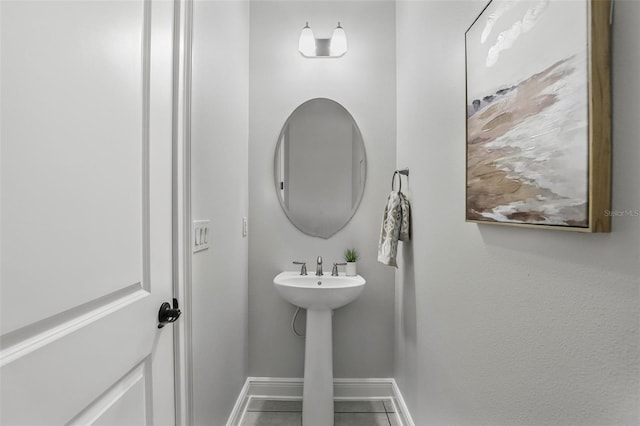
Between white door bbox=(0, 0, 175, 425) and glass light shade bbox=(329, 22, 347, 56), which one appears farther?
glass light shade bbox=(329, 22, 347, 56)

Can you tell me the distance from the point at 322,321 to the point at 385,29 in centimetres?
186

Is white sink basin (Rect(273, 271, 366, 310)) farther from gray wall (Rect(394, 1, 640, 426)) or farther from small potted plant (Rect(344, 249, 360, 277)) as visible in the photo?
gray wall (Rect(394, 1, 640, 426))

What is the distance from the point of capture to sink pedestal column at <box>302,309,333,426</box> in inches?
71.5

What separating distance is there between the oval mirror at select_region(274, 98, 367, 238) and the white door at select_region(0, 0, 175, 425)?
121 centimetres

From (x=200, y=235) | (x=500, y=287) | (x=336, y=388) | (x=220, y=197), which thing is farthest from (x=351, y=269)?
(x=500, y=287)

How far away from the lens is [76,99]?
2.05 feet

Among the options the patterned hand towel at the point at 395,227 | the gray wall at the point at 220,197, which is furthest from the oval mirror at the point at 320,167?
the patterned hand towel at the point at 395,227

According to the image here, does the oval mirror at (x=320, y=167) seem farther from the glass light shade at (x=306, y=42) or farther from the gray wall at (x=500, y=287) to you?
the gray wall at (x=500, y=287)

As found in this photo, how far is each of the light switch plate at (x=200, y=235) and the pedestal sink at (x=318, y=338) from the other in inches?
24.7

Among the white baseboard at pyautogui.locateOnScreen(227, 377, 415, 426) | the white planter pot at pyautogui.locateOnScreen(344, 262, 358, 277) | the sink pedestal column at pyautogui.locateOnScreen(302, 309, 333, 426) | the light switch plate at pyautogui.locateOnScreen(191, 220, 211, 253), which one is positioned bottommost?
the white baseboard at pyautogui.locateOnScreen(227, 377, 415, 426)

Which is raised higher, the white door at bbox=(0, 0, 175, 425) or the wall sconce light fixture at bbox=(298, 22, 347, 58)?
the wall sconce light fixture at bbox=(298, 22, 347, 58)

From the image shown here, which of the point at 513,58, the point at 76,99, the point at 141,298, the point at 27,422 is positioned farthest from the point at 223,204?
the point at 513,58

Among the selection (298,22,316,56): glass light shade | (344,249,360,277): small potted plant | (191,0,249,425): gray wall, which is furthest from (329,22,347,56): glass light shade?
(344,249,360,277): small potted plant

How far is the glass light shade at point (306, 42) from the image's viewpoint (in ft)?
6.82
